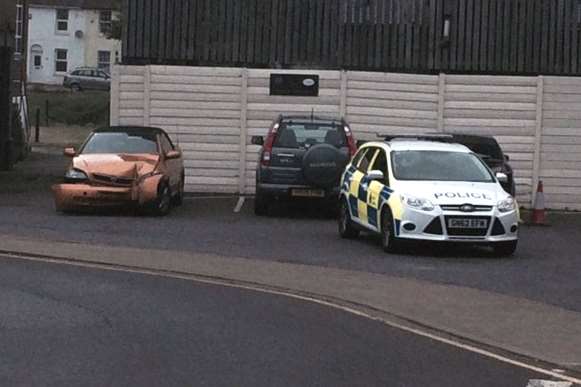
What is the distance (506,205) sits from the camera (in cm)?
1581

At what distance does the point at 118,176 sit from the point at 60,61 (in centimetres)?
5925

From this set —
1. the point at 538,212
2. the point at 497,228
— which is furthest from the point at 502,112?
the point at 497,228

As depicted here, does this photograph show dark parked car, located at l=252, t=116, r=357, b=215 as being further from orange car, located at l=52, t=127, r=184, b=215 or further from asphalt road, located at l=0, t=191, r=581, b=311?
orange car, located at l=52, t=127, r=184, b=215

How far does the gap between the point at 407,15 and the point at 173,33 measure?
485 centimetres

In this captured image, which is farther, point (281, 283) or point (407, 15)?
point (407, 15)

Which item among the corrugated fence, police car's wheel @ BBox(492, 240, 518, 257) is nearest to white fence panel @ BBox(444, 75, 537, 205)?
the corrugated fence

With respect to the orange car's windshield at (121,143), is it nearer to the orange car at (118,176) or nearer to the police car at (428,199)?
the orange car at (118,176)

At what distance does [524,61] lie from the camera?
25.7m

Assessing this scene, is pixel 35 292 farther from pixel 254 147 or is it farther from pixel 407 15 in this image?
pixel 407 15

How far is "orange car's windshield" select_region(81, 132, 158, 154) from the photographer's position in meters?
20.7

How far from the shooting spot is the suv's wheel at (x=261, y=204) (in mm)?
20653

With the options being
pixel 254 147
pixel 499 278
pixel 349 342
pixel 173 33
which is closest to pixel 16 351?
pixel 349 342

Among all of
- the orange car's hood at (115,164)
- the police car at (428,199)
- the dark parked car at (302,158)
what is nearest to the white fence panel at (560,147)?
the dark parked car at (302,158)

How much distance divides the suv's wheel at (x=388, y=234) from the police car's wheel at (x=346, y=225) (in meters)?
1.51
